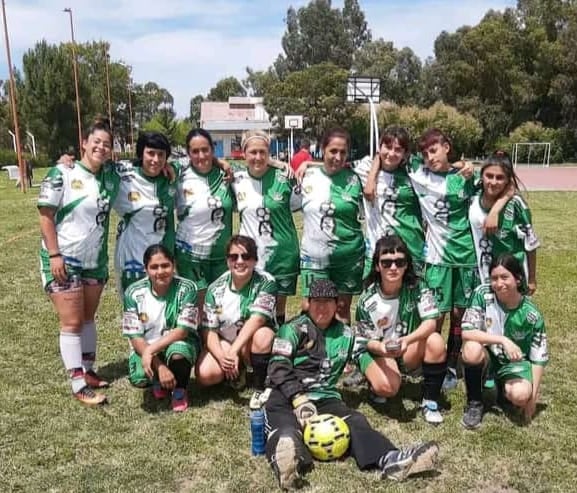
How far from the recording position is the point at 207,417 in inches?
161

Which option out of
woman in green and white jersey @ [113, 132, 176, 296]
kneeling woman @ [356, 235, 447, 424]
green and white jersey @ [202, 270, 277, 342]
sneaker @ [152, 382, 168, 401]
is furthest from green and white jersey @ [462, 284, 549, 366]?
woman in green and white jersey @ [113, 132, 176, 296]

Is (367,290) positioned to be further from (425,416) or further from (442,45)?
(442,45)

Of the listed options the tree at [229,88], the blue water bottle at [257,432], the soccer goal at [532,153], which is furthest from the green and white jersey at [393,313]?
the tree at [229,88]

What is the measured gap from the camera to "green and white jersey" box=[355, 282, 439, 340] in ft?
13.6

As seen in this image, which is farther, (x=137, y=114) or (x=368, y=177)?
(x=137, y=114)

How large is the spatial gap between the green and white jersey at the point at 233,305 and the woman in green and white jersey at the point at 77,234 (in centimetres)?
83

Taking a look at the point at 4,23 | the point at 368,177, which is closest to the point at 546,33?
the point at 4,23

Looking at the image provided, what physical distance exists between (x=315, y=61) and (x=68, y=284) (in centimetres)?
7152

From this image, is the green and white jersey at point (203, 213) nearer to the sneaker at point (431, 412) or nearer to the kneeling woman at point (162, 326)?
the kneeling woman at point (162, 326)

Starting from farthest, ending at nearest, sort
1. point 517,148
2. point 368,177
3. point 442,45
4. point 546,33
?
1. point 442,45
2. point 546,33
3. point 517,148
4. point 368,177

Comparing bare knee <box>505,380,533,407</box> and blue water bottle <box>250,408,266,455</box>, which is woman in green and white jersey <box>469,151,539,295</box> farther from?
blue water bottle <box>250,408,266,455</box>

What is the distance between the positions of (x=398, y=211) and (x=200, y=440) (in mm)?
2084

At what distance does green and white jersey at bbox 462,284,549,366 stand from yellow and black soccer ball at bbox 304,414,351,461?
1084mm

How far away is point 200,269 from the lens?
4.66 meters
